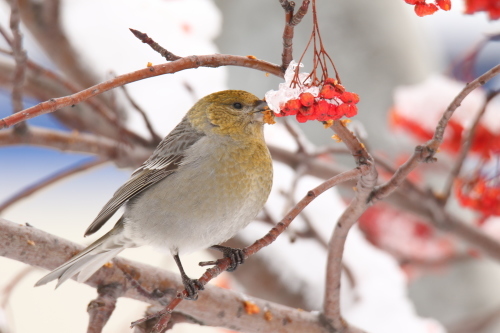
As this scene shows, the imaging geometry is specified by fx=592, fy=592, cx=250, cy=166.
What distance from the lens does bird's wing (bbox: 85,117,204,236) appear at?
3.66ft

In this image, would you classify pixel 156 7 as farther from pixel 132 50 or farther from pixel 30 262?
pixel 30 262

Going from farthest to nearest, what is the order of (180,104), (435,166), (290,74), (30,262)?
(435,166) → (180,104) → (30,262) → (290,74)

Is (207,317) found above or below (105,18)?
below

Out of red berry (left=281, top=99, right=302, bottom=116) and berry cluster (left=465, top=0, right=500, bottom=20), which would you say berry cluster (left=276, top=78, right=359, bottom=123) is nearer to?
red berry (left=281, top=99, right=302, bottom=116)

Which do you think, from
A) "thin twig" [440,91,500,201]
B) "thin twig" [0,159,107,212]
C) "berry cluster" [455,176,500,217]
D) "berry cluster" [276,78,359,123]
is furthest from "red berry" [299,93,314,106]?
"thin twig" [0,159,107,212]

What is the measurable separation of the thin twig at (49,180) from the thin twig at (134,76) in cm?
81

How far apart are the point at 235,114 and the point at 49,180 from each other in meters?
0.51

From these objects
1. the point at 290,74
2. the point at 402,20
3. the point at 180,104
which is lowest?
the point at 290,74

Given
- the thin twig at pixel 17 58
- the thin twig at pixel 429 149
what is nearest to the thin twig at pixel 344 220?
the thin twig at pixel 429 149

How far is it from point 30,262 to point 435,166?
4.85 feet

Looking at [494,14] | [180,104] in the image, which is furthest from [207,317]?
[180,104]

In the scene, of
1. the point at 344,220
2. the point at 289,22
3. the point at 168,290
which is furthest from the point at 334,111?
the point at 168,290

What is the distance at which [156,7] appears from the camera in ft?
6.15

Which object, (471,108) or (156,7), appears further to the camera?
(156,7)
